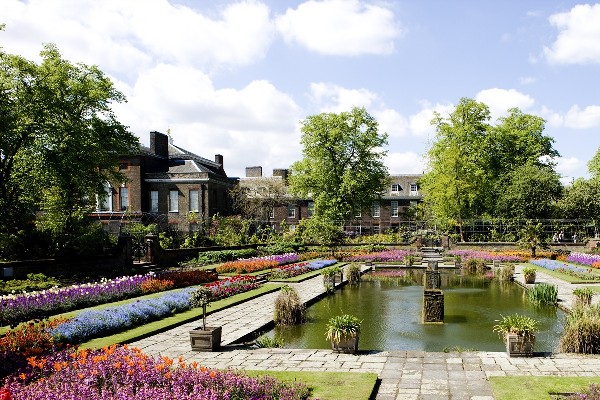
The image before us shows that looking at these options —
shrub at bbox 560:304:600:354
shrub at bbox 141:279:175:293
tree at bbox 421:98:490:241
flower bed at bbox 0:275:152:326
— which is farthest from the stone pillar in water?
tree at bbox 421:98:490:241

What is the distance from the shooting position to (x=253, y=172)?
69.6 meters

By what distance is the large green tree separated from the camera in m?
22.9

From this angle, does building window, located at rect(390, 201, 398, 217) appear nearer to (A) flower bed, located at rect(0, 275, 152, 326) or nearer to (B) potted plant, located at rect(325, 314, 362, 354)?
(A) flower bed, located at rect(0, 275, 152, 326)

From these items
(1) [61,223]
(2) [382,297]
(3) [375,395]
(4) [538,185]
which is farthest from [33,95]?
(4) [538,185]

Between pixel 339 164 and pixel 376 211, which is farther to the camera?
pixel 376 211

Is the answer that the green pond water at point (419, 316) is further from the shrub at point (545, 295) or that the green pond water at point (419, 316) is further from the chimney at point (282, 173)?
the chimney at point (282, 173)

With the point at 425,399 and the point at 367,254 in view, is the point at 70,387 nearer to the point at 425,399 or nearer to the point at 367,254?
the point at 425,399

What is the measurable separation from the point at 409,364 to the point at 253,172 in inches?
2387

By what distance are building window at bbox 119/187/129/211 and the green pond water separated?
3091 centimetres

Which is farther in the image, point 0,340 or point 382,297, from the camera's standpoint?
point 382,297

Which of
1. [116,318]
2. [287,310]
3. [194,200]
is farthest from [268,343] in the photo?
[194,200]

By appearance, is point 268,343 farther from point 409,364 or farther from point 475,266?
point 475,266

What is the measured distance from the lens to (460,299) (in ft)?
63.7

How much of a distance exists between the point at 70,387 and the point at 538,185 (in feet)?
146
